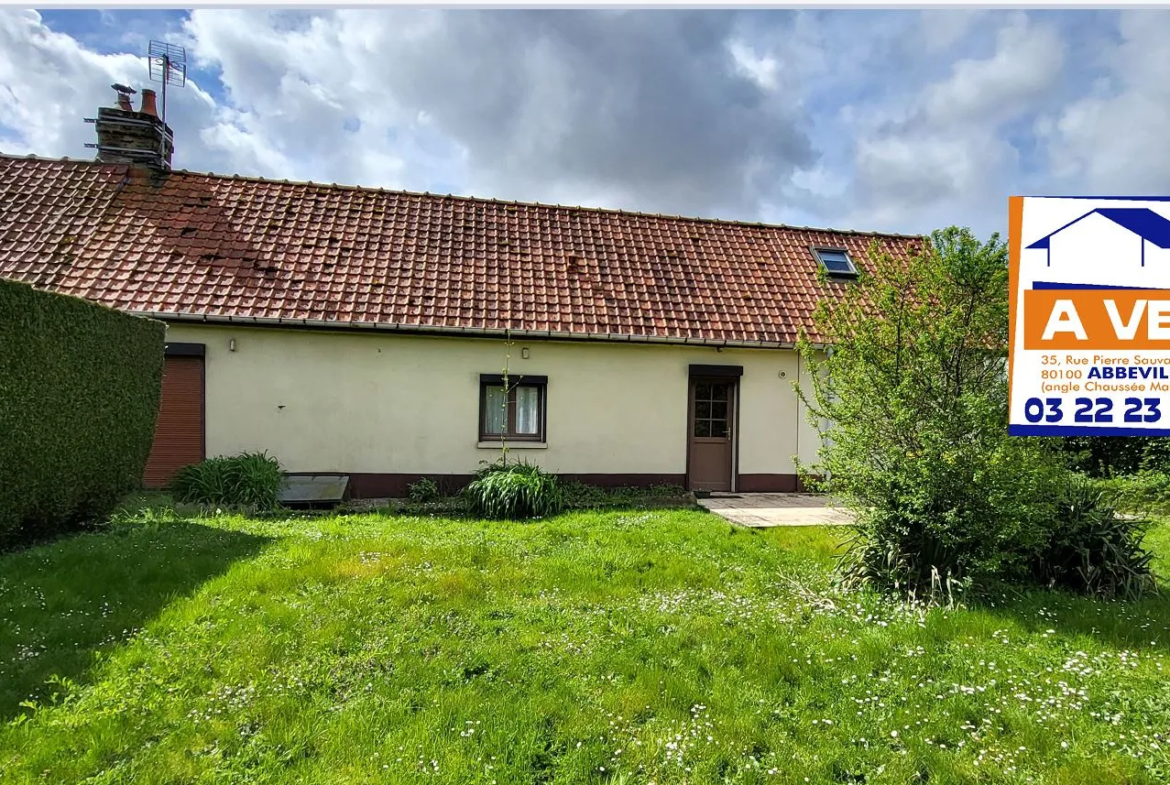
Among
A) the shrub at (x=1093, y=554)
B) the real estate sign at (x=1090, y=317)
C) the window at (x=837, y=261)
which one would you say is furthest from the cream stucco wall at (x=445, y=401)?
the real estate sign at (x=1090, y=317)

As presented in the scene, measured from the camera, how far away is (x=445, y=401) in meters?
9.75

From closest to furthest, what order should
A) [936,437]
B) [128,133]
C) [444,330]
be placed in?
[936,437] → [444,330] → [128,133]

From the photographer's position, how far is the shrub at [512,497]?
8.24 metres

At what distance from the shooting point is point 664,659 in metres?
3.84

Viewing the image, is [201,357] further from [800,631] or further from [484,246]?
[800,631]

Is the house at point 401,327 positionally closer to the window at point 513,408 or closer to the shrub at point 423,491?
the window at point 513,408

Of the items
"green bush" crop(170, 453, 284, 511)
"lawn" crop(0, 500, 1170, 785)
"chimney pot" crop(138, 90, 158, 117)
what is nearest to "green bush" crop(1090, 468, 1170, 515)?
"lawn" crop(0, 500, 1170, 785)

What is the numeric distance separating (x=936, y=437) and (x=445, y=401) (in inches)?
280

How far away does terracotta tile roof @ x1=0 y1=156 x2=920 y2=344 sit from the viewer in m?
9.43

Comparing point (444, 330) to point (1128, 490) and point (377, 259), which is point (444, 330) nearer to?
point (377, 259)

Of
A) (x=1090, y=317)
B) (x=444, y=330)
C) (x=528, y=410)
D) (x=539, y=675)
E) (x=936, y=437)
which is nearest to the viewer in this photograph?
(x=539, y=675)

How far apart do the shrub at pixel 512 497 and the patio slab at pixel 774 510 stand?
248cm

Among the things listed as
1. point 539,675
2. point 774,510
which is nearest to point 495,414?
point 774,510

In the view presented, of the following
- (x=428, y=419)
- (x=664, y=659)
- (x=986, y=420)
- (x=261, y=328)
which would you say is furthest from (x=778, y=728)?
(x=261, y=328)
